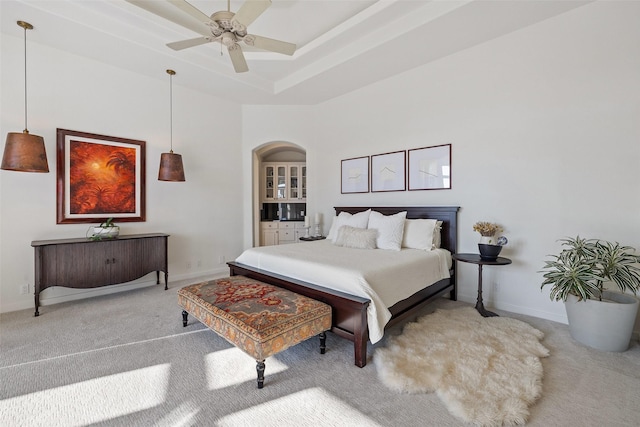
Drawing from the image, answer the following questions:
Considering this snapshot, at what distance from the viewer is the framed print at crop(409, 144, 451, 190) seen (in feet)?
12.1

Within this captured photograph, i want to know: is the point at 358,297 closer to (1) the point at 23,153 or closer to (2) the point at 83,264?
(2) the point at 83,264

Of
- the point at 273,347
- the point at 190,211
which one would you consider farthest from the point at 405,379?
the point at 190,211

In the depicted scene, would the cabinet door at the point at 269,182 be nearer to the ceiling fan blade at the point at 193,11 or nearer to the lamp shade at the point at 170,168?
the lamp shade at the point at 170,168

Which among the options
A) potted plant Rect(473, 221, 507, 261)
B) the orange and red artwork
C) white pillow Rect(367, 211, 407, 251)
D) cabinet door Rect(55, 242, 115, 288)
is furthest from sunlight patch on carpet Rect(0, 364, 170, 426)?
potted plant Rect(473, 221, 507, 261)

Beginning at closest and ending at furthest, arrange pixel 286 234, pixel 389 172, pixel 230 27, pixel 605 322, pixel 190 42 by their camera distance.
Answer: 1. pixel 605 322
2. pixel 230 27
3. pixel 190 42
4. pixel 389 172
5. pixel 286 234

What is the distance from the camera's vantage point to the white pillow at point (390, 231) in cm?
336

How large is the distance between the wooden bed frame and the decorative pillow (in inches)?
32.2

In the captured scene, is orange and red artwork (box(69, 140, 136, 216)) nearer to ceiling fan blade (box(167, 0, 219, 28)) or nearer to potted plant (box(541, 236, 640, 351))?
ceiling fan blade (box(167, 0, 219, 28))

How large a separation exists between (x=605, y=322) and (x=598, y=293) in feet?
1.01

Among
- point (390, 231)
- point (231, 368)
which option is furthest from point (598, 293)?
point (231, 368)

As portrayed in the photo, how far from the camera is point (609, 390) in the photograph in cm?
180

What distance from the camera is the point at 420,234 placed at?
11.2 feet

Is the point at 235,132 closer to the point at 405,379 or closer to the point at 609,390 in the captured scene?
the point at 405,379

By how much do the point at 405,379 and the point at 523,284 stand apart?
2.16m
